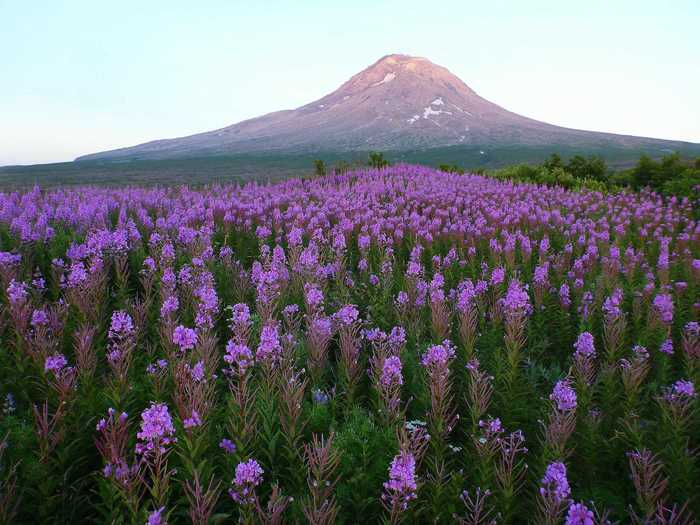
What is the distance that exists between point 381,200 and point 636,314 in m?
7.96

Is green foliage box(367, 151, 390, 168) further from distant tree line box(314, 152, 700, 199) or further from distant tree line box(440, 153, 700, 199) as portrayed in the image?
distant tree line box(440, 153, 700, 199)

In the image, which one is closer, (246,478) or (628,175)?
(246,478)

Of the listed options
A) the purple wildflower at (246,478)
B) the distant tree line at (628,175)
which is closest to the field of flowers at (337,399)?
the purple wildflower at (246,478)

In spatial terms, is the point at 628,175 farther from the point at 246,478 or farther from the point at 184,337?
the point at 246,478

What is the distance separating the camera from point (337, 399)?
3699 millimetres

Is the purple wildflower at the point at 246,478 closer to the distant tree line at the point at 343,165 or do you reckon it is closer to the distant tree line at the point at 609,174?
the distant tree line at the point at 609,174

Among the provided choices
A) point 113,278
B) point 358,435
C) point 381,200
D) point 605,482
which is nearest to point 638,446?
point 605,482

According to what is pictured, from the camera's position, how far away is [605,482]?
2982mm

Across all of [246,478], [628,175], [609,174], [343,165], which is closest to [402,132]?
[609,174]

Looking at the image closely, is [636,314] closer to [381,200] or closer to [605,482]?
[605,482]

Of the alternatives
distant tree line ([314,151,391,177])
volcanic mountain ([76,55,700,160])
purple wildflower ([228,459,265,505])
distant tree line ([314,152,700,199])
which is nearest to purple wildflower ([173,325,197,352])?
purple wildflower ([228,459,265,505])

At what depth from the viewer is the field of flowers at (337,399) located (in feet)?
8.04

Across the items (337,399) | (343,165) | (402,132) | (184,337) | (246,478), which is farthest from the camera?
(402,132)

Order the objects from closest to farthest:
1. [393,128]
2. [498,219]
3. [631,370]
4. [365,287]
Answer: [631,370]
[365,287]
[498,219]
[393,128]
